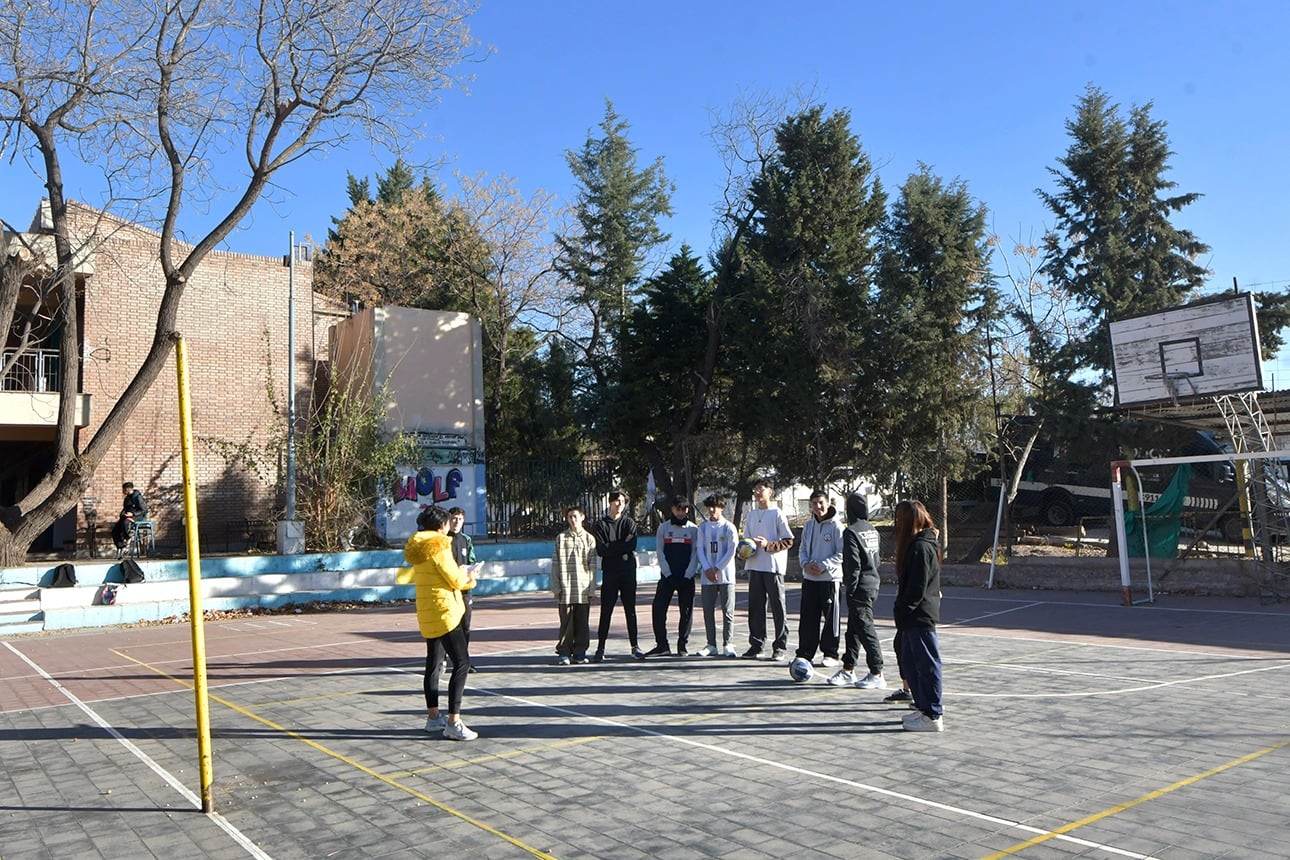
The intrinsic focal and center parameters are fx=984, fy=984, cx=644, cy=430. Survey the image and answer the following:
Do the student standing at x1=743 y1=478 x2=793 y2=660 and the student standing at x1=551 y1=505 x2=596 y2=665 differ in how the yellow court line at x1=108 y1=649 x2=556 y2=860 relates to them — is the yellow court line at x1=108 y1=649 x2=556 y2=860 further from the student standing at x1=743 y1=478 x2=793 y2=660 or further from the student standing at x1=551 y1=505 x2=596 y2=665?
the student standing at x1=743 y1=478 x2=793 y2=660

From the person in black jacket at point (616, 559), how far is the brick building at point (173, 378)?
12718 millimetres

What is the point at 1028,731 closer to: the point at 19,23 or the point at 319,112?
the point at 319,112

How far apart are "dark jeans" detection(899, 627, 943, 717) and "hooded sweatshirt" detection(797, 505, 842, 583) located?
6.52 feet

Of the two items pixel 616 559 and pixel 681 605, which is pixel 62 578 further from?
pixel 681 605

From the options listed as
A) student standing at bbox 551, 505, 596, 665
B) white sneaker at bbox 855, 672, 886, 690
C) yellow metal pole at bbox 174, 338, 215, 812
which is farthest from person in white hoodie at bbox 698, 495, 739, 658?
yellow metal pole at bbox 174, 338, 215, 812

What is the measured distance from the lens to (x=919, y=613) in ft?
23.7

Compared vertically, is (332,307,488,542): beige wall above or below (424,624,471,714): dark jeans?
above

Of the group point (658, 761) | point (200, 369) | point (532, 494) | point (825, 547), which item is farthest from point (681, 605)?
point (200, 369)

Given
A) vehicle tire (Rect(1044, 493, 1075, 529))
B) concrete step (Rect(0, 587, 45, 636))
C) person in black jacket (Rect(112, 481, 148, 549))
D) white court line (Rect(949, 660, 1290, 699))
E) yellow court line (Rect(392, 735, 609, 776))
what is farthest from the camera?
vehicle tire (Rect(1044, 493, 1075, 529))

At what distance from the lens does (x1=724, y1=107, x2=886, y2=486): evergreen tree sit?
911 inches

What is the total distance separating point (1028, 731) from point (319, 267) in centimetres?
4023

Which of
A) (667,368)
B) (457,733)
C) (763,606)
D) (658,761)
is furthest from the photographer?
(667,368)

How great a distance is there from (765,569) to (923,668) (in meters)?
3.41

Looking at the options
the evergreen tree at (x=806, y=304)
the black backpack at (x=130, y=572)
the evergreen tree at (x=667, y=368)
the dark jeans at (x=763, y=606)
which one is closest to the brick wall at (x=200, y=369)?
the black backpack at (x=130, y=572)
